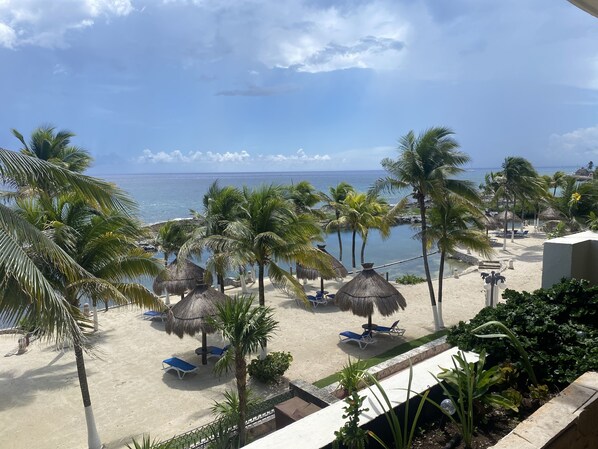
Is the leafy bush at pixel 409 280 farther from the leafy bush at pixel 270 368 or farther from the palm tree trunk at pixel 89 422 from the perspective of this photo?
the palm tree trunk at pixel 89 422

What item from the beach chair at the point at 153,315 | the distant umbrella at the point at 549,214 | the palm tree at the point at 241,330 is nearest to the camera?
the palm tree at the point at 241,330

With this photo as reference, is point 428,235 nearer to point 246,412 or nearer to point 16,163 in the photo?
point 246,412

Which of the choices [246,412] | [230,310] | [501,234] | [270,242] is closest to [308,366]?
[270,242]

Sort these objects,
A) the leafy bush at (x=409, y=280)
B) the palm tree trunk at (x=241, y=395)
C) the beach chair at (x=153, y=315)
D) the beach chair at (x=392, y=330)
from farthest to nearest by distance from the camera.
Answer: the leafy bush at (x=409, y=280) < the beach chair at (x=153, y=315) < the beach chair at (x=392, y=330) < the palm tree trunk at (x=241, y=395)

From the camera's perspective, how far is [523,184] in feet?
106

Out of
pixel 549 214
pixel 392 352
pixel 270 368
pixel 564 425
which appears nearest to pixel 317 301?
pixel 392 352

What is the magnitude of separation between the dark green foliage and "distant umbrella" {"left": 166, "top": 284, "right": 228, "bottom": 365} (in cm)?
913

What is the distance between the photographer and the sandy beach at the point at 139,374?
10.2 m

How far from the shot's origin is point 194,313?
506 inches

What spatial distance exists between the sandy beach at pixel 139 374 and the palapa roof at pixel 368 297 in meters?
1.29

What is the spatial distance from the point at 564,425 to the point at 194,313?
36.7 ft

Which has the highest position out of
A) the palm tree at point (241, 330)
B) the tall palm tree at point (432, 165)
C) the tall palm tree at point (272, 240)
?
the tall palm tree at point (432, 165)

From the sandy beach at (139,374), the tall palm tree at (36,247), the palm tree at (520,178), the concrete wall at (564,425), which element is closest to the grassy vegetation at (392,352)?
the sandy beach at (139,374)

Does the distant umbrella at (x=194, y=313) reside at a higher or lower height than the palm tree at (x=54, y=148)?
lower
